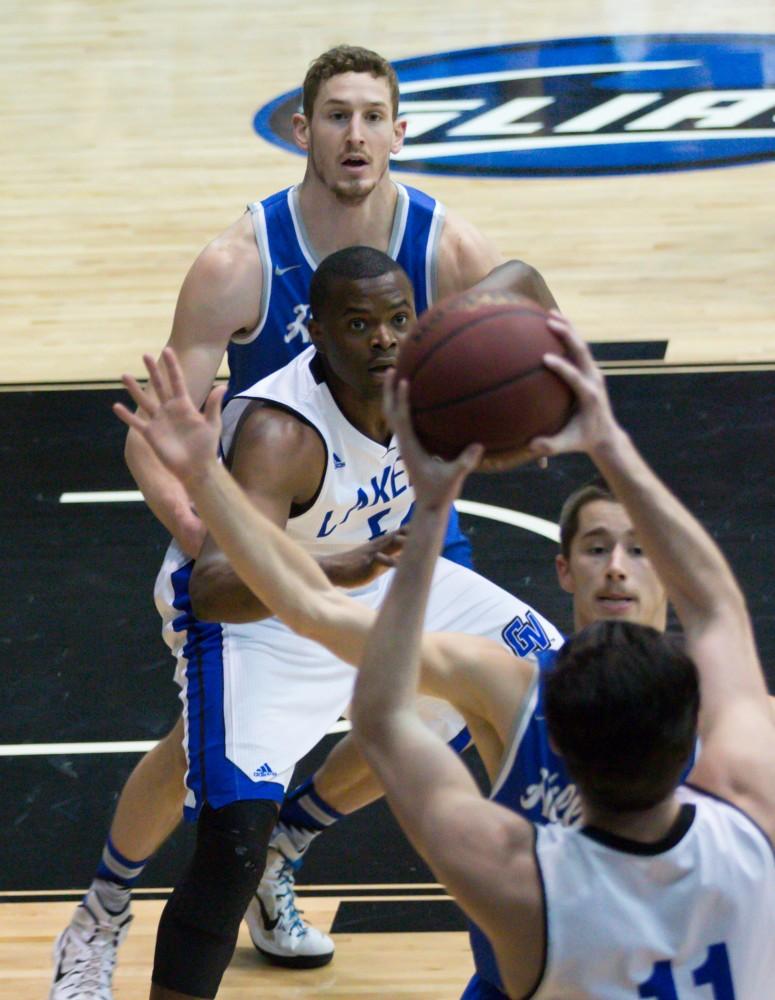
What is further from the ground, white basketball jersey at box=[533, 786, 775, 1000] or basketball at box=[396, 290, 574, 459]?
basketball at box=[396, 290, 574, 459]

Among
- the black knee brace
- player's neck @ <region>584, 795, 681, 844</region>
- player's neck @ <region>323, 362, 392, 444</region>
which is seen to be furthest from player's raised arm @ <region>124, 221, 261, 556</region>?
player's neck @ <region>584, 795, 681, 844</region>

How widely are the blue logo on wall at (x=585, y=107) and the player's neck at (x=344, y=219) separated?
6.57 meters

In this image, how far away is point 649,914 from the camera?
2.42 meters

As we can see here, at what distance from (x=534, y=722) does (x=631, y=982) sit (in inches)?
31.5

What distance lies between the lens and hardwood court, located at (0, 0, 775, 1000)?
509 centimetres

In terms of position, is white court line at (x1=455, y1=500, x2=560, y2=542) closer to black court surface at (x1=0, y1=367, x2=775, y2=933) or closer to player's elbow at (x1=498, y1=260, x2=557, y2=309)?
black court surface at (x1=0, y1=367, x2=775, y2=933)

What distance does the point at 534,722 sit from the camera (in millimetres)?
3184

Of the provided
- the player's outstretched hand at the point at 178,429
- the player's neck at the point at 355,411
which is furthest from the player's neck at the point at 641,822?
the player's neck at the point at 355,411

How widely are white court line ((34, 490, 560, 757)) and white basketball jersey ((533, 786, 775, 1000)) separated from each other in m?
3.40

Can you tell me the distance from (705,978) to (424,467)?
80 cm

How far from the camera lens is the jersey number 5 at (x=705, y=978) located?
2.43 metres

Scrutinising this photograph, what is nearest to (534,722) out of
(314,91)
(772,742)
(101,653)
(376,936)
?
(772,742)

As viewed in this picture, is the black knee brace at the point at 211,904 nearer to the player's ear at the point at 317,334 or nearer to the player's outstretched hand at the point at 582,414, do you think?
the player's ear at the point at 317,334

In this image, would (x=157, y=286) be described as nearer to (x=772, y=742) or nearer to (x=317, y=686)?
(x=317, y=686)
